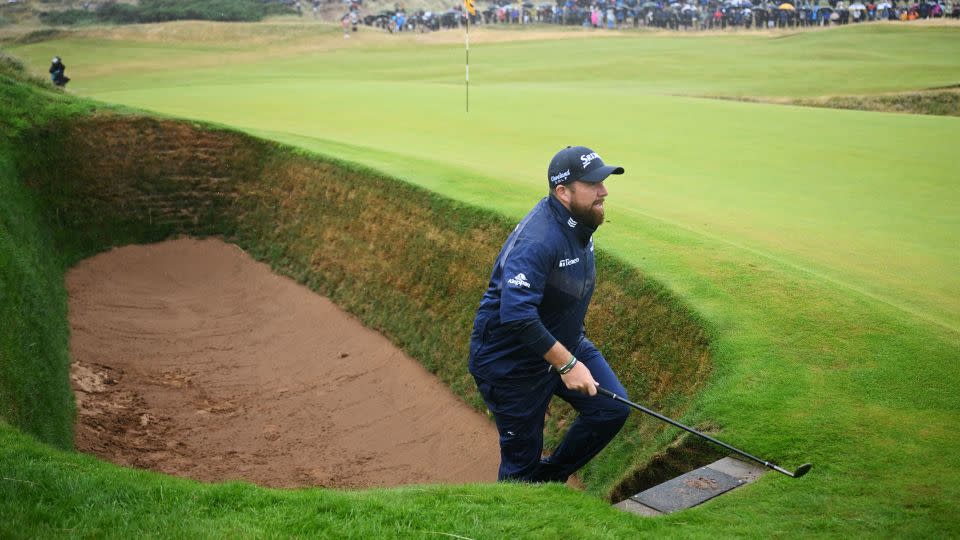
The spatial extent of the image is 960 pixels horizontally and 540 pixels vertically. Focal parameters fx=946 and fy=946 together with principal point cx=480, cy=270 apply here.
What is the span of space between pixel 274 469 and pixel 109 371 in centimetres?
372

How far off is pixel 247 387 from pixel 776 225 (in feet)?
23.3

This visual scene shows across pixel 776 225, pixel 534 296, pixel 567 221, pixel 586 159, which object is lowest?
pixel 776 225

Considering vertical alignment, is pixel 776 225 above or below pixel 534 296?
below

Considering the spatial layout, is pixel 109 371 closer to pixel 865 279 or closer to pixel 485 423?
pixel 485 423

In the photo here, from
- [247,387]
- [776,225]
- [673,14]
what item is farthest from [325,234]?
[673,14]

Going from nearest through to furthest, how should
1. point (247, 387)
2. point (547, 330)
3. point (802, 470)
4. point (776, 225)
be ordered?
1. point (802, 470)
2. point (547, 330)
3. point (247, 387)
4. point (776, 225)

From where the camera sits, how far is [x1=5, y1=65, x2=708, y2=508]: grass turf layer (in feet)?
27.6

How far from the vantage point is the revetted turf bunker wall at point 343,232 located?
8.48 meters

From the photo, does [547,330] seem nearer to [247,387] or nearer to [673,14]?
[247,387]

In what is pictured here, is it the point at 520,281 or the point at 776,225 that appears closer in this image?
the point at 520,281

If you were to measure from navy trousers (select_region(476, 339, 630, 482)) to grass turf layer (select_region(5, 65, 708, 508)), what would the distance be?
2.63 ft

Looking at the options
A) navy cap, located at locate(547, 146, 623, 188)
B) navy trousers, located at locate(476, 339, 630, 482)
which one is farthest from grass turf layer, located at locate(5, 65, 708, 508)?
navy cap, located at locate(547, 146, 623, 188)

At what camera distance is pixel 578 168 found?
602 centimetres

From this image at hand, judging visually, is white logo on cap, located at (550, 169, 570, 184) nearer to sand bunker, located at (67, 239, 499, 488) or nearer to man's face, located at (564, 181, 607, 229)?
man's face, located at (564, 181, 607, 229)
